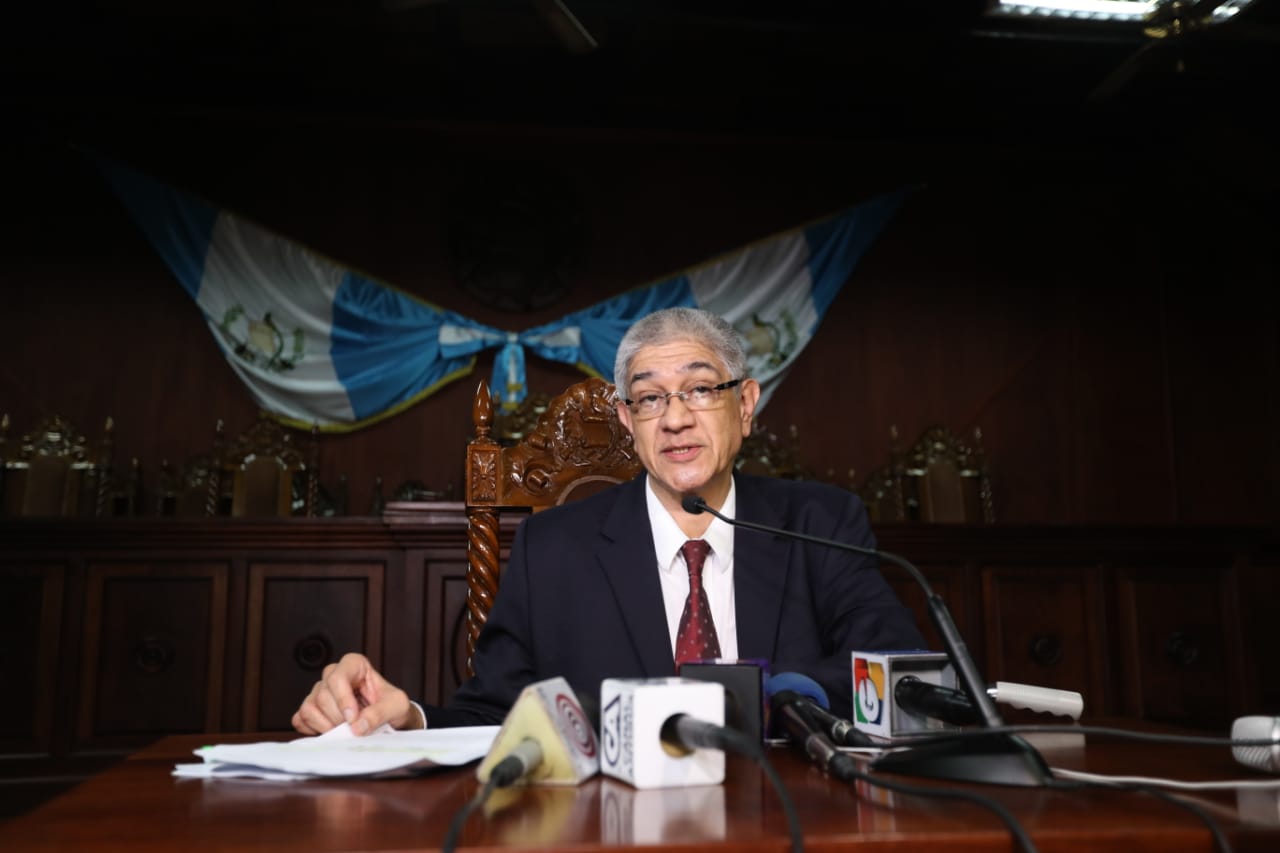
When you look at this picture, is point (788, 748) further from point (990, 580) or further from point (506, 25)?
point (506, 25)

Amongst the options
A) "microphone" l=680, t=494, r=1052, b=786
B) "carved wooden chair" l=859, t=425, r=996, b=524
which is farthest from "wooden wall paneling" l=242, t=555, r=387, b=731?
"microphone" l=680, t=494, r=1052, b=786

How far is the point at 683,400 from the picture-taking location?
167cm

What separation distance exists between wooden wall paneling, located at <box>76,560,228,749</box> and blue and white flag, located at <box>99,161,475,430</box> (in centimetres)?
124

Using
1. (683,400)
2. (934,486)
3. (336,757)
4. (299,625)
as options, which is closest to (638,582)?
(683,400)

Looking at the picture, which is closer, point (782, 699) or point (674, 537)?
point (782, 699)

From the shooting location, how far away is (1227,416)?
187 inches

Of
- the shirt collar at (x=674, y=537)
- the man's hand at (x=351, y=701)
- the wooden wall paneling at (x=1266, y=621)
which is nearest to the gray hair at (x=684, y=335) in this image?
the shirt collar at (x=674, y=537)

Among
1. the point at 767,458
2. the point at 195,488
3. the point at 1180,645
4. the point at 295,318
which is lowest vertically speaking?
the point at 1180,645

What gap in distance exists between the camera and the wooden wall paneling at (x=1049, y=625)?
3.22 metres

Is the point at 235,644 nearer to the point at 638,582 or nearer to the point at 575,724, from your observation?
the point at 638,582

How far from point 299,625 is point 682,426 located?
73.0 inches

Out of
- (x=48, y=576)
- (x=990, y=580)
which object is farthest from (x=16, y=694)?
(x=990, y=580)

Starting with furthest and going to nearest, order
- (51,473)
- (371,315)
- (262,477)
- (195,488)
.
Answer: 1. (371,315)
2. (195,488)
3. (262,477)
4. (51,473)

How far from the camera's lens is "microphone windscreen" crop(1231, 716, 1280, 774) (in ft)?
2.83
